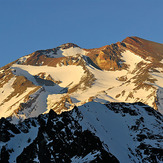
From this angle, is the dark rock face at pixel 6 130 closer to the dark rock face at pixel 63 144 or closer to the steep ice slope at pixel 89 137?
the steep ice slope at pixel 89 137

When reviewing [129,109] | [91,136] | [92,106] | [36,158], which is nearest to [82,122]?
[91,136]

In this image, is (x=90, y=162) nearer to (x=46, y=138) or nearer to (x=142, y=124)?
(x=46, y=138)

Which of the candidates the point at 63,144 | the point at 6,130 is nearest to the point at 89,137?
the point at 63,144

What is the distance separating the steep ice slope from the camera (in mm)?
117312

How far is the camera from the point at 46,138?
124 m

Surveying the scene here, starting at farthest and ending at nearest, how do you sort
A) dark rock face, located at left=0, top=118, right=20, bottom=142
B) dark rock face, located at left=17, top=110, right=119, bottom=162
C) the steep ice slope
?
dark rock face, located at left=0, top=118, right=20, bottom=142, the steep ice slope, dark rock face, located at left=17, top=110, right=119, bottom=162

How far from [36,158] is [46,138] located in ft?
25.4

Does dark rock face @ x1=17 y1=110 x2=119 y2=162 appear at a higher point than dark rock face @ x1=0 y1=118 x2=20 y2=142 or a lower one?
lower

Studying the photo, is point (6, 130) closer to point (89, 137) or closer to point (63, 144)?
point (63, 144)

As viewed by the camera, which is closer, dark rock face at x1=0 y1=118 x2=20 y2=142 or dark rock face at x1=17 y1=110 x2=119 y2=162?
dark rock face at x1=17 y1=110 x2=119 y2=162

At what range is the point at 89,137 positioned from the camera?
121 meters

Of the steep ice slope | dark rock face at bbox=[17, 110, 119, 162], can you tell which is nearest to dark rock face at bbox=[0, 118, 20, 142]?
the steep ice slope

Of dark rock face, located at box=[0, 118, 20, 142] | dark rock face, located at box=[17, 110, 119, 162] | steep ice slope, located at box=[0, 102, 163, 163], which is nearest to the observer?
dark rock face, located at box=[17, 110, 119, 162]

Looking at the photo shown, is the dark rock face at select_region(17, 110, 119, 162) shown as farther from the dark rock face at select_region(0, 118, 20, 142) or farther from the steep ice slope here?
the dark rock face at select_region(0, 118, 20, 142)
